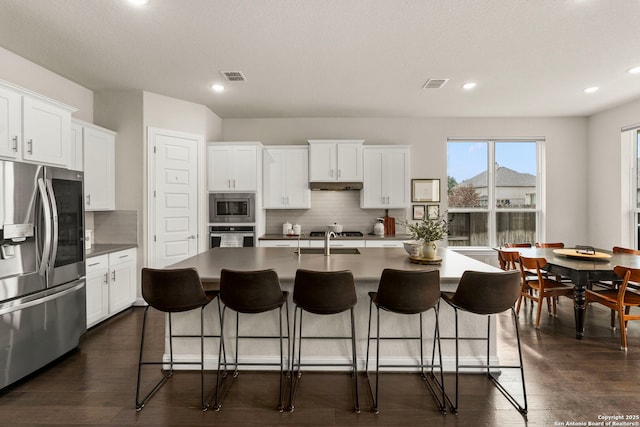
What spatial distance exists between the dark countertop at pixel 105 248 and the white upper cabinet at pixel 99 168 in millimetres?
483

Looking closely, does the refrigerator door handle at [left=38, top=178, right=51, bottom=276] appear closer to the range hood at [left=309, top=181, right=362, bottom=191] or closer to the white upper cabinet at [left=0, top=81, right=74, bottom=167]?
the white upper cabinet at [left=0, top=81, right=74, bottom=167]

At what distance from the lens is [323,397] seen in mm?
2375

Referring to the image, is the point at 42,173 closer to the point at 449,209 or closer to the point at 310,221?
the point at 310,221

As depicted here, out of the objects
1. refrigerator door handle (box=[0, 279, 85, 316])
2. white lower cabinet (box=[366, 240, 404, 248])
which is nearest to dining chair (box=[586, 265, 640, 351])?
white lower cabinet (box=[366, 240, 404, 248])

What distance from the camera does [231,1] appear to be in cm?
247

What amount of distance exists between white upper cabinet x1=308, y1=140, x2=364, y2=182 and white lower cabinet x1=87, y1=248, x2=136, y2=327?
2.91m

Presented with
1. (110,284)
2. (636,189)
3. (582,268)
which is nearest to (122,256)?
(110,284)

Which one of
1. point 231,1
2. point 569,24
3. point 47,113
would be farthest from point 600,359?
point 47,113

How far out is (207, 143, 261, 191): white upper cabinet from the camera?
5090 mm

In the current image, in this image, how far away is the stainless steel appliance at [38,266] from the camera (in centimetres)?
242

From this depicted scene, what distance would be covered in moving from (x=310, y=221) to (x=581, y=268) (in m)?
3.79

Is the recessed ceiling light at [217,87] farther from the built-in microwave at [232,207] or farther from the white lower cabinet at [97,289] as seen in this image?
the white lower cabinet at [97,289]

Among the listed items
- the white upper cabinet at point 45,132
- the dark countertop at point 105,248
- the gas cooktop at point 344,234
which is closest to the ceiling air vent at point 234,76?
the white upper cabinet at point 45,132

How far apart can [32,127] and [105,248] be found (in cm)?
170
